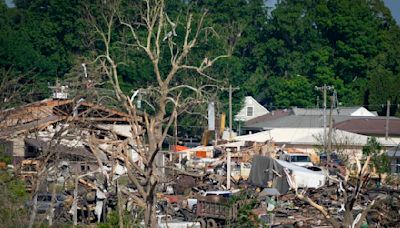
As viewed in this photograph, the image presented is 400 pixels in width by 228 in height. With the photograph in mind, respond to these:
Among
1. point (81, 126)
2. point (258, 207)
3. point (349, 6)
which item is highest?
point (349, 6)

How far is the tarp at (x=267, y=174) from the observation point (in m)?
38.2

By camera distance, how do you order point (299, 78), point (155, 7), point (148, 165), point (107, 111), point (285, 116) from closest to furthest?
point (148, 165) → point (155, 7) → point (107, 111) → point (285, 116) → point (299, 78)

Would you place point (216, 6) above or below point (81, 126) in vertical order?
above

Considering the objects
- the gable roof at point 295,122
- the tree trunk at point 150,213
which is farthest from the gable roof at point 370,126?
the tree trunk at point 150,213

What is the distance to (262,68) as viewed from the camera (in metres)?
83.6

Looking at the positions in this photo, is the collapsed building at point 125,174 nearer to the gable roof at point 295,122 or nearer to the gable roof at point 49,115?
the gable roof at point 49,115

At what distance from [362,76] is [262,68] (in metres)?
7.70

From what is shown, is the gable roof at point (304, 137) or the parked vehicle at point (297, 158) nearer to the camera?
the parked vehicle at point (297, 158)

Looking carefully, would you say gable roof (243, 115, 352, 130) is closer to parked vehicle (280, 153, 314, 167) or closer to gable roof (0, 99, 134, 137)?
parked vehicle (280, 153, 314, 167)

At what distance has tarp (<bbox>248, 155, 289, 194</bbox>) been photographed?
3819cm

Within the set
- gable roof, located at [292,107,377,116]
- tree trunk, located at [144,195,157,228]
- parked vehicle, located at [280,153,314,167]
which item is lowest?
tree trunk, located at [144,195,157,228]

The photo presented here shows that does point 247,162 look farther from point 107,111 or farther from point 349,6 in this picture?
point 349,6

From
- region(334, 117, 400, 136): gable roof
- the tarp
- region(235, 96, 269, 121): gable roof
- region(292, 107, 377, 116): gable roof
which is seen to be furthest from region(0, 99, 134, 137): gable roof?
region(235, 96, 269, 121): gable roof

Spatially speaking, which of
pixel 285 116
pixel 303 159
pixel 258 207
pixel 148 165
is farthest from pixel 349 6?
pixel 148 165
